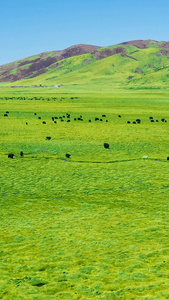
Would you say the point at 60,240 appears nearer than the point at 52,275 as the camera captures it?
No

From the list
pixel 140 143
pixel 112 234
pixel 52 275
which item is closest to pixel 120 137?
pixel 140 143

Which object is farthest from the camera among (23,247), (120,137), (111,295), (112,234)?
(120,137)

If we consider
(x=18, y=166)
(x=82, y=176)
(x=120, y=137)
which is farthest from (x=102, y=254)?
(x=120, y=137)

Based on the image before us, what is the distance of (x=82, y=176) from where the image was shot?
19.2 metres

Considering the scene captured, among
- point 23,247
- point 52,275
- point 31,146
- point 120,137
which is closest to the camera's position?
point 52,275

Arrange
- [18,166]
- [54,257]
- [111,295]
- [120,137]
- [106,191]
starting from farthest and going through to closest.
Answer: [120,137], [18,166], [106,191], [54,257], [111,295]

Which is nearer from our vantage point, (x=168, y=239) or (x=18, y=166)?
(x=168, y=239)

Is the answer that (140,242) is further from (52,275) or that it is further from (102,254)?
(52,275)

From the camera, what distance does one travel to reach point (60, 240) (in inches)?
460

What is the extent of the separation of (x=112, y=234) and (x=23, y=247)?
2.96 m

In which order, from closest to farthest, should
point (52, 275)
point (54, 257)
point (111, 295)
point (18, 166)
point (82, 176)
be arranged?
point (111, 295) → point (52, 275) → point (54, 257) → point (82, 176) → point (18, 166)

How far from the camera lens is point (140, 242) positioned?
453 inches

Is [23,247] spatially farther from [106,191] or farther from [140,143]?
[140,143]

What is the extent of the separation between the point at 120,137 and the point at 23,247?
22883mm
